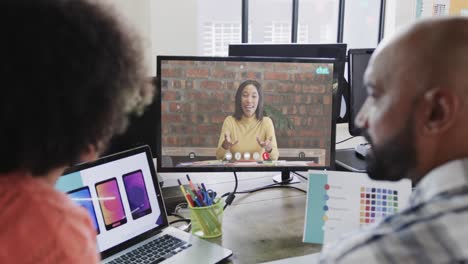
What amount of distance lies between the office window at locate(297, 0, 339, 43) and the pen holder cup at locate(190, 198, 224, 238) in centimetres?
425

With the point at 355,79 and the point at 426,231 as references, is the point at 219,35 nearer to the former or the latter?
the point at 355,79

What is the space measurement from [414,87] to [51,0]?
466 millimetres

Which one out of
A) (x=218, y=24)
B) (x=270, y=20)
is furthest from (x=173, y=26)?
(x=270, y=20)

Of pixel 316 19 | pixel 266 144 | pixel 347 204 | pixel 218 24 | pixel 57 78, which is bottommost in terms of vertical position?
→ pixel 347 204

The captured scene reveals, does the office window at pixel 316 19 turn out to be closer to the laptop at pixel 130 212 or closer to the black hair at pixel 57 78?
the laptop at pixel 130 212

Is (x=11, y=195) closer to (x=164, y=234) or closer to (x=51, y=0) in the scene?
(x=51, y=0)

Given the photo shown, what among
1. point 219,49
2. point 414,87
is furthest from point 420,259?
point 219,49

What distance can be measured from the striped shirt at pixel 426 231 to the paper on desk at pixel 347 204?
0.55 m

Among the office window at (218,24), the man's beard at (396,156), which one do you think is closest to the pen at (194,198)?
the man's beard at (396,156)

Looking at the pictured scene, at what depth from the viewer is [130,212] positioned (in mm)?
1166

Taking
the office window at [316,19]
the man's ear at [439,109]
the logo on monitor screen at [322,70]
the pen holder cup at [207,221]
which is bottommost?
the pen holder cup at [207,221]

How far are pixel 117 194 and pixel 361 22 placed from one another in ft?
15.9

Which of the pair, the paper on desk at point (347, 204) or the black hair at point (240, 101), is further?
the black hair at point (240, 101)

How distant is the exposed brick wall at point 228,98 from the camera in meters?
1.41
